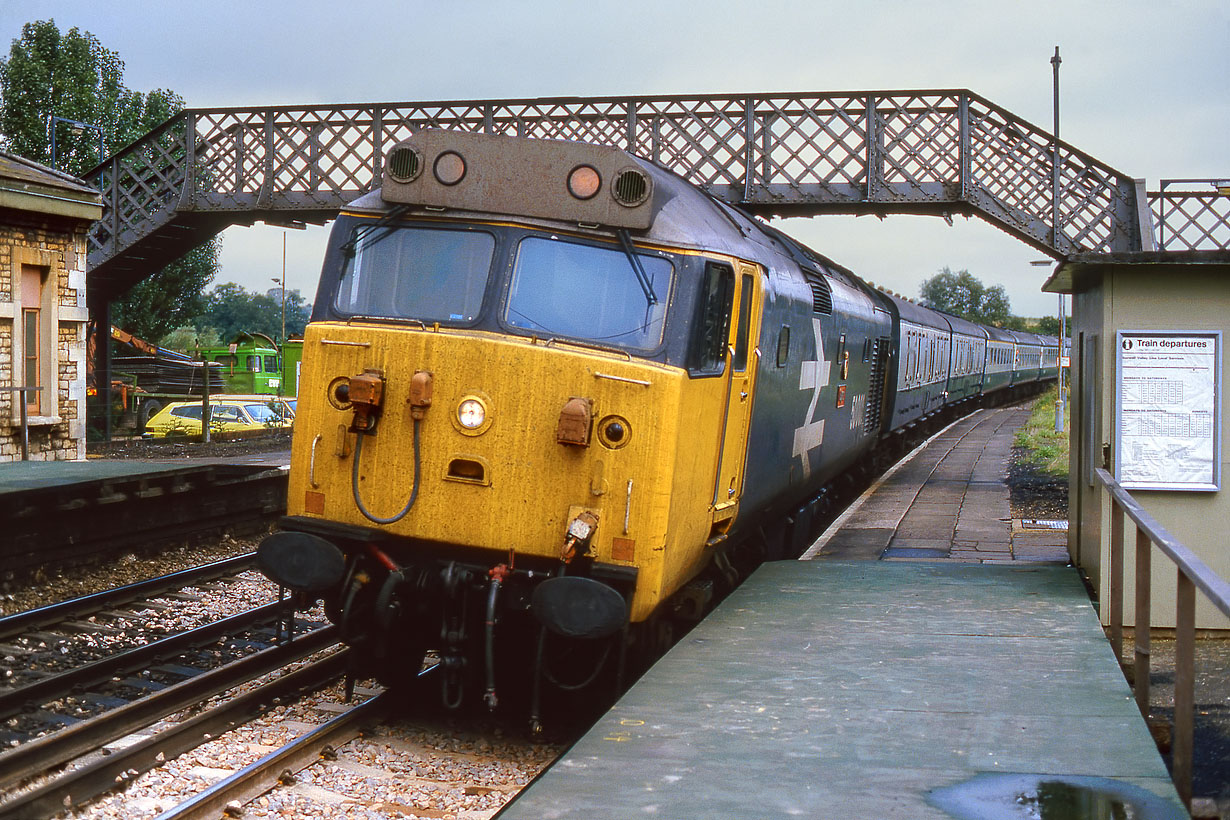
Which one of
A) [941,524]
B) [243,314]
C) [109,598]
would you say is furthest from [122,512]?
[243,314]

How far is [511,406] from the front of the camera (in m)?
6.27

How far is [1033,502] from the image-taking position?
46.2 ft

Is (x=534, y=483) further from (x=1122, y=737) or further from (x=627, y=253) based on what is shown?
(x=1122, y=737)

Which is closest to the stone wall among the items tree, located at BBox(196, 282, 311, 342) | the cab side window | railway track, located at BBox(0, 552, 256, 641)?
railway track, located at BBox(0, 552, 256, 641)

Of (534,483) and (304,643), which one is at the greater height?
(534,483)

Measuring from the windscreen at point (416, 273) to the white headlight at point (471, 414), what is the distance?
470 mm

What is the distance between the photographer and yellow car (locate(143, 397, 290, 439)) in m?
26.7

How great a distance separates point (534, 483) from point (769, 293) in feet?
7.87

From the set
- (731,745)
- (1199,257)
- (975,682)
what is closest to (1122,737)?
(975,682)

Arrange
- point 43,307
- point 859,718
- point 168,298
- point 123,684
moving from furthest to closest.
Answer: point 168,298, point 43,307, point 123,684, point 859,718

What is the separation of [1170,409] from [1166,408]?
0.02m

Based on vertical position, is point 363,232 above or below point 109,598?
above

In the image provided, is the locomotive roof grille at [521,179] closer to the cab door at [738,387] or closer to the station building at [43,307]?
the cab door at [738,387]

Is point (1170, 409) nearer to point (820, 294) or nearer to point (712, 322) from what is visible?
point (712, 322)
